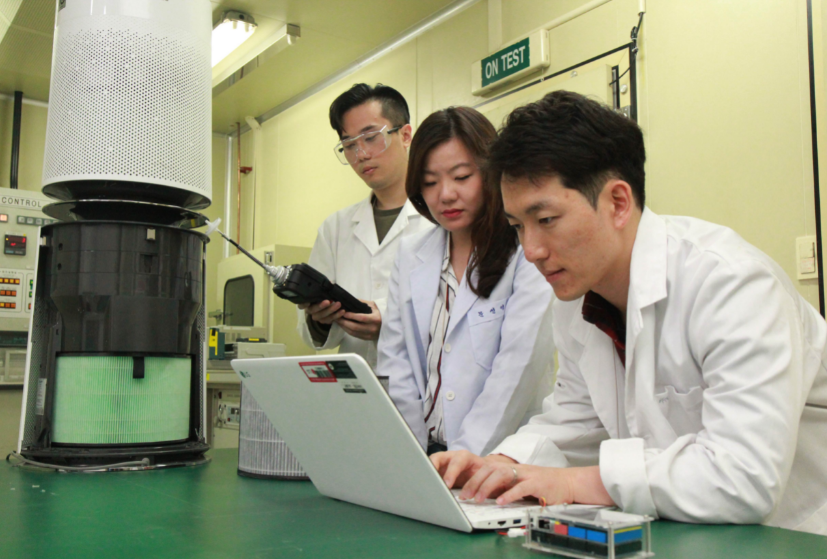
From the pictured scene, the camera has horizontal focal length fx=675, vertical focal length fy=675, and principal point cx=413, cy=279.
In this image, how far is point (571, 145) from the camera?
3.14ft

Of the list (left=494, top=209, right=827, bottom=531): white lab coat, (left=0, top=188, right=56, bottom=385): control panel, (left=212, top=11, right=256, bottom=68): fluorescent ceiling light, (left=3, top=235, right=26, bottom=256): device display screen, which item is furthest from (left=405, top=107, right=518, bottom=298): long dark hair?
(left=212, top=11, right=256, bottom=68): fluorescent ceiling light

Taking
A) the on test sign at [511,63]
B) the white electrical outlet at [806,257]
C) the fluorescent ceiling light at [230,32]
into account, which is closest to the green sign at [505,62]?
the on test sign at [511,63]

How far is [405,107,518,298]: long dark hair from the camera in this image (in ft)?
4.66

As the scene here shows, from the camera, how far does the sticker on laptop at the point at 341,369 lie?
71cm

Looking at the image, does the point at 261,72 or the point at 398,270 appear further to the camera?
the point at 261,72

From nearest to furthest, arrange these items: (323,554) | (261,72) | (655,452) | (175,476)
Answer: (323,554), (655,452), (175,476), (261,72)

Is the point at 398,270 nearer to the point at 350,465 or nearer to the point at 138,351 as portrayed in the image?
the point at 138,351

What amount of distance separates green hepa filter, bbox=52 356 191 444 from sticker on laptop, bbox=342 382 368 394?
76 cm

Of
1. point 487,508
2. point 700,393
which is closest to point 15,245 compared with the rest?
point 487,508

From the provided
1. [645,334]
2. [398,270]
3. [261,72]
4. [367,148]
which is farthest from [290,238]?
[645,334]

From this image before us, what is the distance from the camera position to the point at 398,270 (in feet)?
5.30

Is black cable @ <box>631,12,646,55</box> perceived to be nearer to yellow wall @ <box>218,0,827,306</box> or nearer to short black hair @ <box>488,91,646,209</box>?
yellow wall @ <box>218,0,827,306</box>

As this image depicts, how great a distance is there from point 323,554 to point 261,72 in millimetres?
4163

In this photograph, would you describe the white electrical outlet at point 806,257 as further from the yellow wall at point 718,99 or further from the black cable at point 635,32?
the black cable at point 635,32
